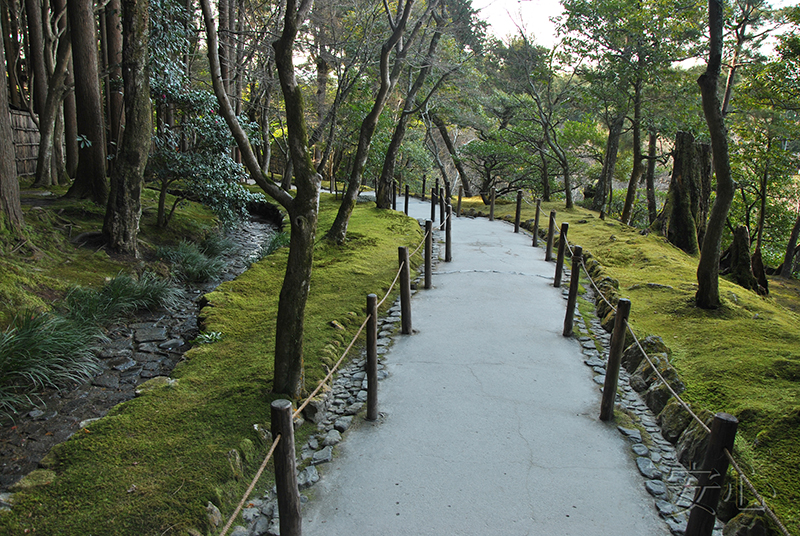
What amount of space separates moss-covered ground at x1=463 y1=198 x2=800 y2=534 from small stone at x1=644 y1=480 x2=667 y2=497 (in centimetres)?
56

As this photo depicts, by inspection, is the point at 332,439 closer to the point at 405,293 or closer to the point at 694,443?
the point at 405,293

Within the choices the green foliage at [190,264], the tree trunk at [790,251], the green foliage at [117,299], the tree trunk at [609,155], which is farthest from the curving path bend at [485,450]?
the tree trunk at [790,251]

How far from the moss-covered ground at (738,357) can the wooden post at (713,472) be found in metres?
0.58

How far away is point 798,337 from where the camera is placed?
5.61 metres

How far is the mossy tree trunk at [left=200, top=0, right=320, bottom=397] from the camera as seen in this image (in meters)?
4.27

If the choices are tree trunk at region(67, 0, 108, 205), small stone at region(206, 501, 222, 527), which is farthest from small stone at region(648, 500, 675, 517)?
tree trunk at region(67, 0, 108, 205)

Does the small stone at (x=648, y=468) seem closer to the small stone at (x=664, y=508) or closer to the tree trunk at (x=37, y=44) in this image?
the small stone at (x=664, y=508)

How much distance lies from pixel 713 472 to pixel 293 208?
3.41 metres

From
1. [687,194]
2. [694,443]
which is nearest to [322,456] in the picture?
[694,443]

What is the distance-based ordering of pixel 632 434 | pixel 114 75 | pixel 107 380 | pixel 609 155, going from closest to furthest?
pixel 632 434, pixel 107 380, pixel 114 75, pixel 609 155

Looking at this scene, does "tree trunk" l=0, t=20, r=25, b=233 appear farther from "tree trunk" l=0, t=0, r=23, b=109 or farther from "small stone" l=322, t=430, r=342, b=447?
"tree trunk" l=0, t=0, r=23, b=109

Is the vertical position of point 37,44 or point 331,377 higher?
point 37,44

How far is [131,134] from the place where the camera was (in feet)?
27.6

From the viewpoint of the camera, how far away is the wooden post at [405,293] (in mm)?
6387
